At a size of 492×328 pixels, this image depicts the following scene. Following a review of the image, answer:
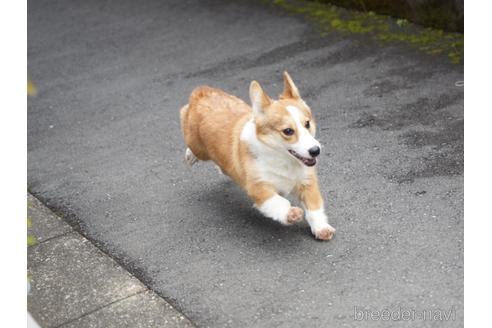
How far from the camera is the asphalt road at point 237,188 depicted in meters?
3.84

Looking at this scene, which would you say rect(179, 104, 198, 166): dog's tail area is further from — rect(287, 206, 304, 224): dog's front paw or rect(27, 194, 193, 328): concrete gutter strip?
rect(287, 206, 304, 224): dog's front paw

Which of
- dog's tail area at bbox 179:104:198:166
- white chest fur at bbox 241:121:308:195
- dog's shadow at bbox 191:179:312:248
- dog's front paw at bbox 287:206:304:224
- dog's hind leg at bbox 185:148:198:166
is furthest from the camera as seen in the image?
dog's hind leg at bbox 185:148:198:166

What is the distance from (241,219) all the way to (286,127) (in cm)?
89

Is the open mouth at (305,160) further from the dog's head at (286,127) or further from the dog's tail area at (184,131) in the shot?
the dog's tail area at (184,131)

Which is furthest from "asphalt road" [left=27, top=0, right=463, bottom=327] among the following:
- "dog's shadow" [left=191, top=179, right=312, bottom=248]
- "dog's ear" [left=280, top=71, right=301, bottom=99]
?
"dog's ear" [left=280, top=71, right=301, bottom=99]

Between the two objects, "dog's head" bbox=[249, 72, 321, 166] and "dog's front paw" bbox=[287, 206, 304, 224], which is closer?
"dog's head" bbox=[249, 72, 321, 166]

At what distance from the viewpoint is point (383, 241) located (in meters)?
4.17

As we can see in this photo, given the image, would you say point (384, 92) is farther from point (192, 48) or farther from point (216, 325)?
point (216, 325)

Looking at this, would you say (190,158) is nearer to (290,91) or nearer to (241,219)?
(241,219)

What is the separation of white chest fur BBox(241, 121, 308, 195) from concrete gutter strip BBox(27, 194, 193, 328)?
3.02ft

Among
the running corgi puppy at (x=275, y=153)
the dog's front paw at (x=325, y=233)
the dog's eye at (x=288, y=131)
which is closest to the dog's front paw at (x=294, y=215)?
the running corgi puppy at (x=275, y=153)

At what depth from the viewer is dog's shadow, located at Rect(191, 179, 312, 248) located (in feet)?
14.4

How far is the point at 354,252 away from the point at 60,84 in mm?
4838

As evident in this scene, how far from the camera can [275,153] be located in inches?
166
